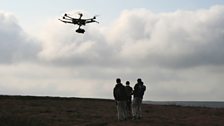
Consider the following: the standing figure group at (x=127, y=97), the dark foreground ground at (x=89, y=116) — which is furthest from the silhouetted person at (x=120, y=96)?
the dark foreground ground at (x=89, y=116)

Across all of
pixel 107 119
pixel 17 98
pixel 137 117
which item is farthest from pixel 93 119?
pixel 17 98

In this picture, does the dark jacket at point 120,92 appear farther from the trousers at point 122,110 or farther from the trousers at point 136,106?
the trousers at point 136,106

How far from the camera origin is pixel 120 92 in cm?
2658

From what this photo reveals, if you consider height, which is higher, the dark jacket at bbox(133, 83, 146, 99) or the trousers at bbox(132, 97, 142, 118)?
the dark jacket at bbox(133, 83, 146, 99)

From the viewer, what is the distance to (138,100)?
27.3 meters

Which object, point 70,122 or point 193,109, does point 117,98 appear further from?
point 193,109

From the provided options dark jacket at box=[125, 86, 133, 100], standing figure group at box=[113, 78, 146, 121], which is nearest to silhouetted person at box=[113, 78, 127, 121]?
standing figure group at box=[113, 78, 146, 121]

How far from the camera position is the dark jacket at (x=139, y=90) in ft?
88.3

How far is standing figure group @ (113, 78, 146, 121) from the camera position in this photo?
87.1 ft

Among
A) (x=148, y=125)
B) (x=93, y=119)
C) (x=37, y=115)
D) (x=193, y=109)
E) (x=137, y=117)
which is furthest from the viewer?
(x=193, y=109)

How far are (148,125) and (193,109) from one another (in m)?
12.0

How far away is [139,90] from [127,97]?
69cm

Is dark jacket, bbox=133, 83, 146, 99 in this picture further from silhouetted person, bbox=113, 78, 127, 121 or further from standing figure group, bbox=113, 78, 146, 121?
silhouetted person, bbox=113, 78, 127, 121

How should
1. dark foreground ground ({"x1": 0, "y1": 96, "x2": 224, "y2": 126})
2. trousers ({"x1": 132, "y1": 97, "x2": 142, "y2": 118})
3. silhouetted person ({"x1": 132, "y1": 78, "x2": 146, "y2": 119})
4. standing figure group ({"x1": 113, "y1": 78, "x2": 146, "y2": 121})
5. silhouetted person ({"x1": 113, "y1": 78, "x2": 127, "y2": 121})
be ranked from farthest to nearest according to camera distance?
dark foreground ground ({"x1": 0, "y1": 96, "x2": 224, "y2": 126})
trousers ({"x1": 132, "y1": 97, "x2": 142, "y2": 118})
silhouetted person ({"x1": 132, "y1": 78, "x2": 146, "y2": 119})
standing figure group ({"x1": 113, "y1": 78, "x2": 146, "y2": 121})
silhouetted person ({"x1": 113, "y1": 78, "x2": 127, "y2": 121})
